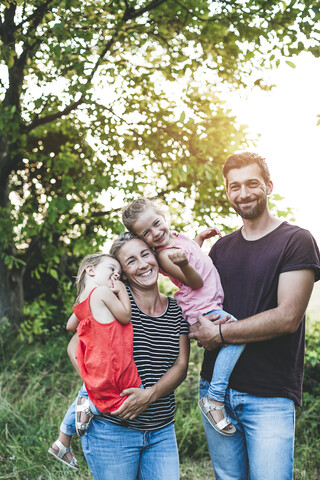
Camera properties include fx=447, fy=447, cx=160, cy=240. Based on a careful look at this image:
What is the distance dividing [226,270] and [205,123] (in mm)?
2779

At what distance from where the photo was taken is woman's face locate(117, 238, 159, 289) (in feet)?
7.71

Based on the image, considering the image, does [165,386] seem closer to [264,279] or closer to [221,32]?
[264,279]

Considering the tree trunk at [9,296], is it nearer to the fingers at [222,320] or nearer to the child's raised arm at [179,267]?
the child's raised arm at [179,267]

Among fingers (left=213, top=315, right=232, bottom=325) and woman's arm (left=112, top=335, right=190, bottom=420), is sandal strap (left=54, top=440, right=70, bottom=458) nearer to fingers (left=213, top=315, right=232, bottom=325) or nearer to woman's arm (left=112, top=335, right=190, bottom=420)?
woman's arm (left=112, top=335, right=190, bottom=420)

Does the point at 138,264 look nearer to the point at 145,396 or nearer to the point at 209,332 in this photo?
the point at 209,332

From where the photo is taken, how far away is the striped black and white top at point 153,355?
219 centimetres

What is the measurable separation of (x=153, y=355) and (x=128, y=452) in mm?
463

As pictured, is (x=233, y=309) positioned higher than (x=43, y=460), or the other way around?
(x=233, y=309)

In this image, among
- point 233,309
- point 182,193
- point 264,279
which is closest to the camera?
point 264,279

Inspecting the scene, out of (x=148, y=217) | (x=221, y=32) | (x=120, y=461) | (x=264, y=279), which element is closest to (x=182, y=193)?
(x=221, y=32)

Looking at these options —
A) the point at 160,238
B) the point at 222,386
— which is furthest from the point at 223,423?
the point at 160,238

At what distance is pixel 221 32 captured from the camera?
4766mm

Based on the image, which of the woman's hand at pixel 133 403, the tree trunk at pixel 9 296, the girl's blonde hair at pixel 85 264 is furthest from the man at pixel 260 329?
the tree trunk at pixel 9 296

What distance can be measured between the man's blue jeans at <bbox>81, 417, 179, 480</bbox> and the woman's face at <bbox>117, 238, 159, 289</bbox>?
0.71 meters
